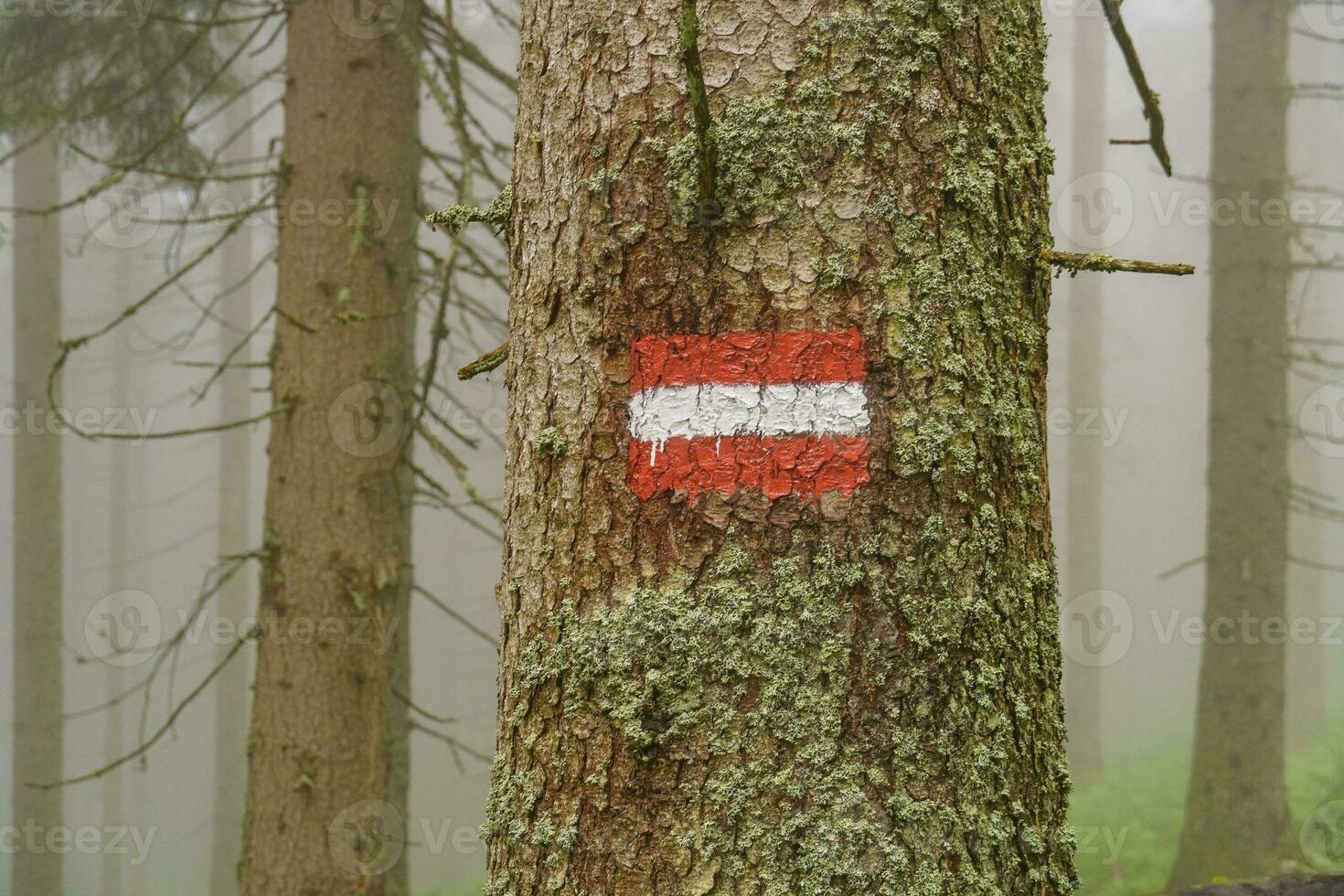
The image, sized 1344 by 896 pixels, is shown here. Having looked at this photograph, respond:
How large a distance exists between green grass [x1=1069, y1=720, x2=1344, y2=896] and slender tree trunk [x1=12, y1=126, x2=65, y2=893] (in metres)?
9.60

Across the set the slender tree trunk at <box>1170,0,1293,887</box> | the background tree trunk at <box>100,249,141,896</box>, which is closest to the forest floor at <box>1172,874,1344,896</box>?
the slender tree trunk at <box>1170,0,1293,887</box>

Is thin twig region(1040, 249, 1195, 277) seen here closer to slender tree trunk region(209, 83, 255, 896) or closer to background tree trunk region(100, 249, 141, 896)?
slender tree trunk region(209, 83, 255, 896)

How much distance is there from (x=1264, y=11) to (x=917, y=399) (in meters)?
7.62

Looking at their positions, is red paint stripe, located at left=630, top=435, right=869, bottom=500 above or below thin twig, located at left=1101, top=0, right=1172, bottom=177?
below

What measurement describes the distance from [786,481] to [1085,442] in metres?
14.7

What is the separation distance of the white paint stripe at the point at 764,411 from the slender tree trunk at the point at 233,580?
43.2ft

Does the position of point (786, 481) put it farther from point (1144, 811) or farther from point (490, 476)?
point (490, 476)

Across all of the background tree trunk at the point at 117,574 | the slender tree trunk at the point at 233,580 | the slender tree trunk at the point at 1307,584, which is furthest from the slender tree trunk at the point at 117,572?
the slender tree trunk at the point at 1307,584

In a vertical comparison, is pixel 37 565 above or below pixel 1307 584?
above

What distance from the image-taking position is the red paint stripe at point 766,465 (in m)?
1.13

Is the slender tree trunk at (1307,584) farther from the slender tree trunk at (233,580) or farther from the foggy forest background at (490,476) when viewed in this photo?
the slender tree trunk at (233,580)

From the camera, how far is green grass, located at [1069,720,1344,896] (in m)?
8.14

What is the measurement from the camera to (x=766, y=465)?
1.14 m

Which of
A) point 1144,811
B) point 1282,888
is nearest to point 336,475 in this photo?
point 1282,888
